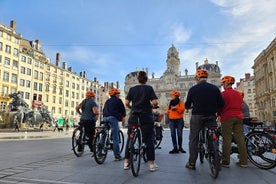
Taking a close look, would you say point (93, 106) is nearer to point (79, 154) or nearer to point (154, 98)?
point (79, 154)

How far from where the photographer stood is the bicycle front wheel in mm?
4059

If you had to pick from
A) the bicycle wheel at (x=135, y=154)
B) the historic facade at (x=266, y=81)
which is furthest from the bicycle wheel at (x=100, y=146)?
the historic facade at (x=266, y=81)

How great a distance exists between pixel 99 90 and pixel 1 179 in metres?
88.6

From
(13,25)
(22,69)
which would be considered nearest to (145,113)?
(22,69)

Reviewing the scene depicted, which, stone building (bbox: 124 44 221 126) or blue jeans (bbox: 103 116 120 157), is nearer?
blue jeans (bbox: 103 116 120 157)

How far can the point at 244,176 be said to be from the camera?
4.12 meters

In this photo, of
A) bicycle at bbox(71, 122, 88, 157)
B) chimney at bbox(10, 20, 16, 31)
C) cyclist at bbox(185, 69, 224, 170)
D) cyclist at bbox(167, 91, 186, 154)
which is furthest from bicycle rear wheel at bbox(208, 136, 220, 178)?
chimney at bbox(10, 20, 16, 31)

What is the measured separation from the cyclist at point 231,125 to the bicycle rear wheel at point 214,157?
1076mm

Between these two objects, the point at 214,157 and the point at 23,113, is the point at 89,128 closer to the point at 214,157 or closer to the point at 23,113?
the point at 214,157

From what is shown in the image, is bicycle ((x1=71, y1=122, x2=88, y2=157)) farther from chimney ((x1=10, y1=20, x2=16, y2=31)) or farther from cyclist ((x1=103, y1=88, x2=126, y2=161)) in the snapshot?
chimney ((x1=10, y1=20, x2=16, y2=31))

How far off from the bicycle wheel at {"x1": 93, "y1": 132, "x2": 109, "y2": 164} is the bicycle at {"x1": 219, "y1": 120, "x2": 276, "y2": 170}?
357 centimetres

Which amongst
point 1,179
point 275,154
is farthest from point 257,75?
point 1,179

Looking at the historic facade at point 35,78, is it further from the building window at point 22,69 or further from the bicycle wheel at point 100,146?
the bicycle wheel at point 100,146

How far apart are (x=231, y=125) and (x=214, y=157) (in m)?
1.38
